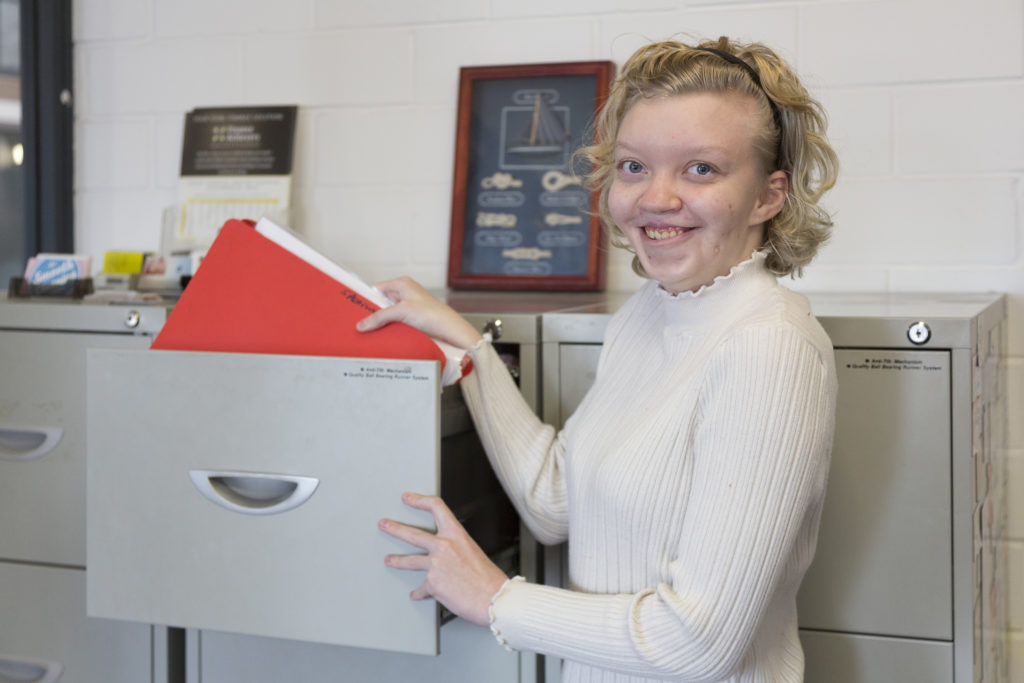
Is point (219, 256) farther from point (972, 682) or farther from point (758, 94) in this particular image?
point (972, 682)

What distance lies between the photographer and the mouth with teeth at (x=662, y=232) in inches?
42.8

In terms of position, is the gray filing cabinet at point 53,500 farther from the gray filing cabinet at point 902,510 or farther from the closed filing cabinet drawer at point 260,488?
the gray filing cabinet at point 902,510

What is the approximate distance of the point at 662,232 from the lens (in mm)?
1098

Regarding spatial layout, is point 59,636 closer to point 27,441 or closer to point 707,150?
point 27,441

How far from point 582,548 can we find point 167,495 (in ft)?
1.50

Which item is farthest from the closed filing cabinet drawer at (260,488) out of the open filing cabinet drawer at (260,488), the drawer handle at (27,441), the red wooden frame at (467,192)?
the red wooden frame at (467,192)

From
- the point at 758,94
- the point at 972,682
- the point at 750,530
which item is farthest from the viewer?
the point at 972,682

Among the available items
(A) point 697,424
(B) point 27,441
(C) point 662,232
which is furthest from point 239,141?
(A) point 697,424

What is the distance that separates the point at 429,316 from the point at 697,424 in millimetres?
371

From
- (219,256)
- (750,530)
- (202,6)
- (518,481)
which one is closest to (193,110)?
(202,6)

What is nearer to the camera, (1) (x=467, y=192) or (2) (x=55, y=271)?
(2) (x=55, y=271)

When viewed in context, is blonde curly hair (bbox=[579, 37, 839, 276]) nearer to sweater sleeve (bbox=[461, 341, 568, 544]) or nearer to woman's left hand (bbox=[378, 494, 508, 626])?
sweater sleeve (bbox=[461, 341, 568, 544])

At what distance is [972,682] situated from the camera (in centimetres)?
118

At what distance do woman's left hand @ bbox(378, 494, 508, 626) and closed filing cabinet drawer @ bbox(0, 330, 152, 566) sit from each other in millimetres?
594
